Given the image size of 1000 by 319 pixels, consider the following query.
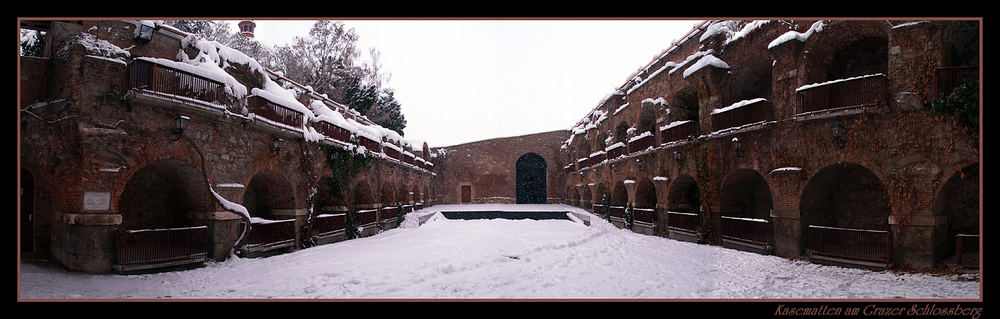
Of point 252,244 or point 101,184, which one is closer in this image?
point 101,184

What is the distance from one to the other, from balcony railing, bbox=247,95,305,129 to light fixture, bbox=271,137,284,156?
55 centimetres

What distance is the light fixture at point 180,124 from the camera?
9.27 m

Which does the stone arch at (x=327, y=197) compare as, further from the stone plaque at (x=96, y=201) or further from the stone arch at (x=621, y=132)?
the stone arch at (x=621, y=132)

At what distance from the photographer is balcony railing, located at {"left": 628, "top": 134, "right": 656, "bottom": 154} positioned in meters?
17.7

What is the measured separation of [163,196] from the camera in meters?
10.8

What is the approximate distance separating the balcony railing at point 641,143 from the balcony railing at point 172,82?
14945 millimetres

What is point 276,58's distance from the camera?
30.0m

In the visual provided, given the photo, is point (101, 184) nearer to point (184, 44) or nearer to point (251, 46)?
point (184, 44)

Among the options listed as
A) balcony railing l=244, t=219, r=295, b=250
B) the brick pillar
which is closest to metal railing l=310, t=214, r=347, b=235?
balcony railing l=244, t=219, r=295, b=250

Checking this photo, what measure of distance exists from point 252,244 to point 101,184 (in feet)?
11.3

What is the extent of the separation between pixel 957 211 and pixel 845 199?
216 centimetres

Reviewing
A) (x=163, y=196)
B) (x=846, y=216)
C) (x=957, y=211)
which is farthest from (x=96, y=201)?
(x=957, y=211)

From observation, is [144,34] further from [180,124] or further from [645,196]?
[645,196]
